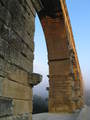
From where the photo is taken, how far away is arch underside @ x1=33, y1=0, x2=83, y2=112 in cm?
849

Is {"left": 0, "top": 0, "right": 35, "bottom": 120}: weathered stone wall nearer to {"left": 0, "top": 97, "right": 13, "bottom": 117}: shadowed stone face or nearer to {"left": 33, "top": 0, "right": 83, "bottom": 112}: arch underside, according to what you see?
{"left": 0, "top": 97, "right": 13, "bottom": 117}: shadowed stone face

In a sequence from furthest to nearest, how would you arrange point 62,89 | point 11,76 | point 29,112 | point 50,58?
point 50,58
point 62,89
point 29,112
point 11,76

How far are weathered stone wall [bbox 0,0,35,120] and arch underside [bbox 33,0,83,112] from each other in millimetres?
6014

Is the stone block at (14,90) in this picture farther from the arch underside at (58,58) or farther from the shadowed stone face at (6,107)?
the arch underside at (58,58)

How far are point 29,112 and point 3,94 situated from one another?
3.14 ft

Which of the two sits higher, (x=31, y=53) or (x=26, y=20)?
(x=26, y=20)

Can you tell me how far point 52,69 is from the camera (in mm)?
9195

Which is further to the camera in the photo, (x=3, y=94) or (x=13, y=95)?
(x=13, y=95)

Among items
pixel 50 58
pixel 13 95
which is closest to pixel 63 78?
pixel 50 58

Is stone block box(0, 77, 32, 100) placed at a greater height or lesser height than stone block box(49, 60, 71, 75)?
lesser

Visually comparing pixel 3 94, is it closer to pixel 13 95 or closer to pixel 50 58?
pixel 13 95

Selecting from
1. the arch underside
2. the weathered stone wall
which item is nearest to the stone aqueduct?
the weathered stone wall

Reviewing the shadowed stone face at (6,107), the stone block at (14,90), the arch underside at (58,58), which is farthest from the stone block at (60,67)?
the shadowed stone face at (6,107)

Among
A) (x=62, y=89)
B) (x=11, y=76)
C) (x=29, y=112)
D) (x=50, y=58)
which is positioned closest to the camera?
(x=11, y=76)
